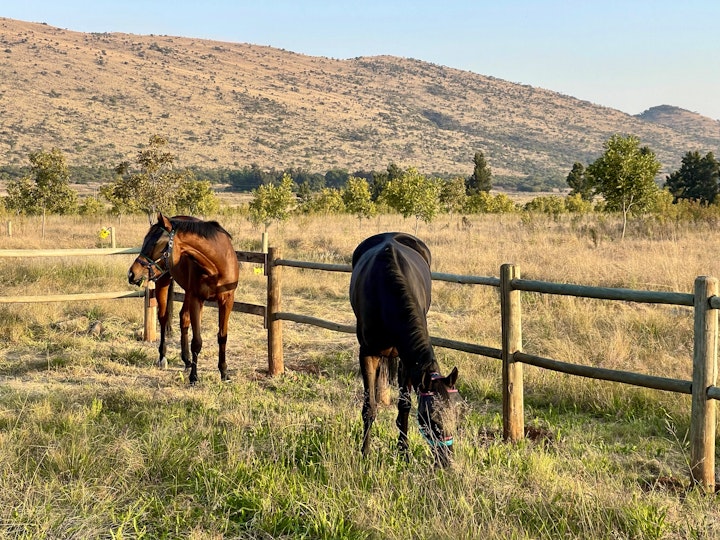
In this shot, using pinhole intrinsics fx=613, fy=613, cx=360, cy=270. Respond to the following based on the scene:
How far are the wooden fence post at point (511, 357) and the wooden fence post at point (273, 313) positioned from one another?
10.4ft

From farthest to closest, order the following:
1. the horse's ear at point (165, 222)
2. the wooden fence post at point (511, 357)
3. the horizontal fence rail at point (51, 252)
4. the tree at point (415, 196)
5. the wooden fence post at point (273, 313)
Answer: the tree at point (415, 196) → the horizontal fence rail at point (51, 252) → the wooden fence post at point (273, 313) → the horse's ear at point (165, 222) → the wooden fence post at point (511, 357)

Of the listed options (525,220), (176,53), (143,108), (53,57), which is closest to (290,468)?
(525,220)

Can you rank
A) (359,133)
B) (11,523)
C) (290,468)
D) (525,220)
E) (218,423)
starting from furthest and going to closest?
A: (359,133)
(525,220)
(218,423)
(290,468)
(11,523)

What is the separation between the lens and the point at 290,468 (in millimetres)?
3865

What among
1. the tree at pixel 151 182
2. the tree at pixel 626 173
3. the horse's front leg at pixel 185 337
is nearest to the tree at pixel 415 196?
the tree at pixel 626 173

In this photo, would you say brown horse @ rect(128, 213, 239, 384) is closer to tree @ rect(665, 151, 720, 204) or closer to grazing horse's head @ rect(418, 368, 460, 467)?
grazing horse's head @ rect(418, 368, 460, 467)

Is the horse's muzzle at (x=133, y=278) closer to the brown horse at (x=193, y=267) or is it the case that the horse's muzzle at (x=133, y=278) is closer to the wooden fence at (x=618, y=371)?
the brown horse at (x=193, y=267)

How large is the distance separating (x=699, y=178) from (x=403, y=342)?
39.8 m

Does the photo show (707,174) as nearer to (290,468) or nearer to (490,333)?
(490,333)

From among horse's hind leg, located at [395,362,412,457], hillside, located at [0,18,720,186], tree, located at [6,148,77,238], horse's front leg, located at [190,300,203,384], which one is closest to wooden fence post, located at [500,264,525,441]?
horse's hind leg, located at [395,362,412,457]

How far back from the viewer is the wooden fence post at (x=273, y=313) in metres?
7.34

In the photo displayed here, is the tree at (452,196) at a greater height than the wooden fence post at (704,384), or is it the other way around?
the tree at (452,196)

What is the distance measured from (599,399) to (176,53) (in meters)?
190

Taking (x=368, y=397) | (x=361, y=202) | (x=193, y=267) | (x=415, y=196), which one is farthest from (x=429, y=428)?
(x=361, y=202)
